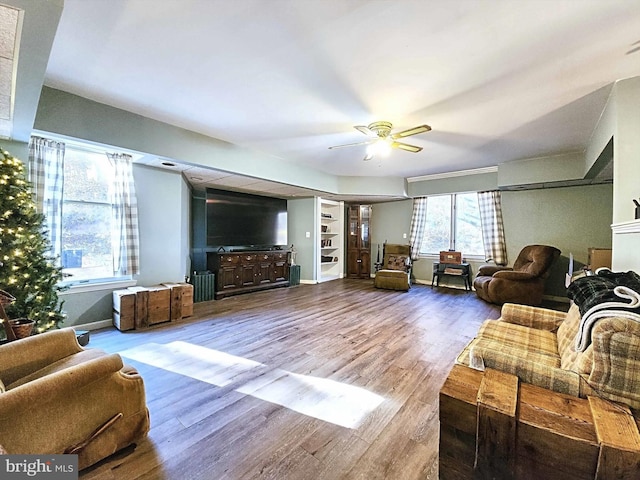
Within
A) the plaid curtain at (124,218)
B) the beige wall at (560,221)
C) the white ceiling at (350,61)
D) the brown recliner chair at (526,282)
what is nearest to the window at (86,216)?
the plaid curtain at (124,218)

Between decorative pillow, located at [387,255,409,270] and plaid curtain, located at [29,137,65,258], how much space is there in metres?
6.20

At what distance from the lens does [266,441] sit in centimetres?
167

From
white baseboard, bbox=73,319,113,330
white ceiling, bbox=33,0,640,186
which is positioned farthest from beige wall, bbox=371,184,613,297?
white baseboard, bbox=73,319,113,330

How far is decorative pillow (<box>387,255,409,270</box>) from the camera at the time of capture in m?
6.78

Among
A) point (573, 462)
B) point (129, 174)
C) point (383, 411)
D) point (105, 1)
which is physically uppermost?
point (105, 1)

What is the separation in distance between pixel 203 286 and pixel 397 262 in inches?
178

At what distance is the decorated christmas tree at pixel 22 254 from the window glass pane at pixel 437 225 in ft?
22.9

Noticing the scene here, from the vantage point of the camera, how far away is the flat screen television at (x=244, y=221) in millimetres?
5590

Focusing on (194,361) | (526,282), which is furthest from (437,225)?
(194,361)

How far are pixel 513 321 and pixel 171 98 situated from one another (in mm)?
3935

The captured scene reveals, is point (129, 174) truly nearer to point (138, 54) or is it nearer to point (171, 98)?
point (171, 98)

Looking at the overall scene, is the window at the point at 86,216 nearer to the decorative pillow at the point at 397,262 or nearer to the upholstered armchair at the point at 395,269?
the upholstered armchair at the point at 395,269

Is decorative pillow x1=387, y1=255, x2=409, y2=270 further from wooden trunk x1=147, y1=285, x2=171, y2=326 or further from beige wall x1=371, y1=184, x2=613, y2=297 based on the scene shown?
wooden trunk x1=147, y1=285, x2=171, y2=326

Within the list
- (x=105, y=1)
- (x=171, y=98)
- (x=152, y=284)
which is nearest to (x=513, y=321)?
(x=105, y=1)
